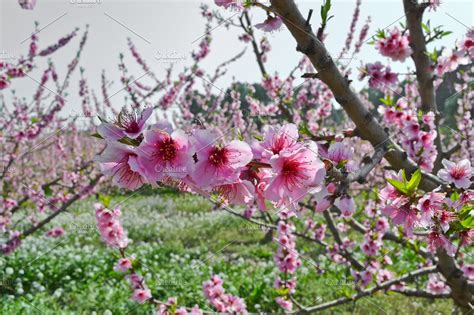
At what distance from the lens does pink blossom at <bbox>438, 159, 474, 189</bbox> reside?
Result: 1.29 m

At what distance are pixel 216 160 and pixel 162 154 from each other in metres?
0.13

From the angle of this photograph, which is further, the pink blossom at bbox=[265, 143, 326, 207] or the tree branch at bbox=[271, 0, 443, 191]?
the tree branch at bbox=[271, 0, 443, 191]

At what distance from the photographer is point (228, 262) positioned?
7.02 meters

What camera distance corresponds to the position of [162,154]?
3.13 ft

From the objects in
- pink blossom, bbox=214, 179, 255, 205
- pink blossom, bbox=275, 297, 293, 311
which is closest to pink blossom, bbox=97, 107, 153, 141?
pink blossom, bbox=214, 179, 255, 205

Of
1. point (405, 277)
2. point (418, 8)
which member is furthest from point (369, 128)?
point (405, 277)

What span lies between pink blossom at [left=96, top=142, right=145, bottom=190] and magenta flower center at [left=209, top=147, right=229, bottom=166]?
167mm

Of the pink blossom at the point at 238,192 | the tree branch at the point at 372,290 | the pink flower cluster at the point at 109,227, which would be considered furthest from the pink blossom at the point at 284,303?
the pink blossom at the point at 238,192

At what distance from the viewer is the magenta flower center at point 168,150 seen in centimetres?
95

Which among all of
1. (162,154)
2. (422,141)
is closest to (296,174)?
(162,154)

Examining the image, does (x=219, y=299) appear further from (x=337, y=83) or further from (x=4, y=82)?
(x=4, y=82)

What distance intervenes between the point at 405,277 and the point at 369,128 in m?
1.64

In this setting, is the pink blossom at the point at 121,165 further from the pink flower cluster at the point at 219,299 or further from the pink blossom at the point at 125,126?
the pink flower cluster at the point at 219,299

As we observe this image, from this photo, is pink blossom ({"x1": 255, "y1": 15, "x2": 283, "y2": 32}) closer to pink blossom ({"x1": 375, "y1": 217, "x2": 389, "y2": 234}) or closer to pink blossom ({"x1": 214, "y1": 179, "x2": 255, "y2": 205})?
pink blossom ({"x1": 214, "y1": 179, "x2": 255, "y2": 205})
